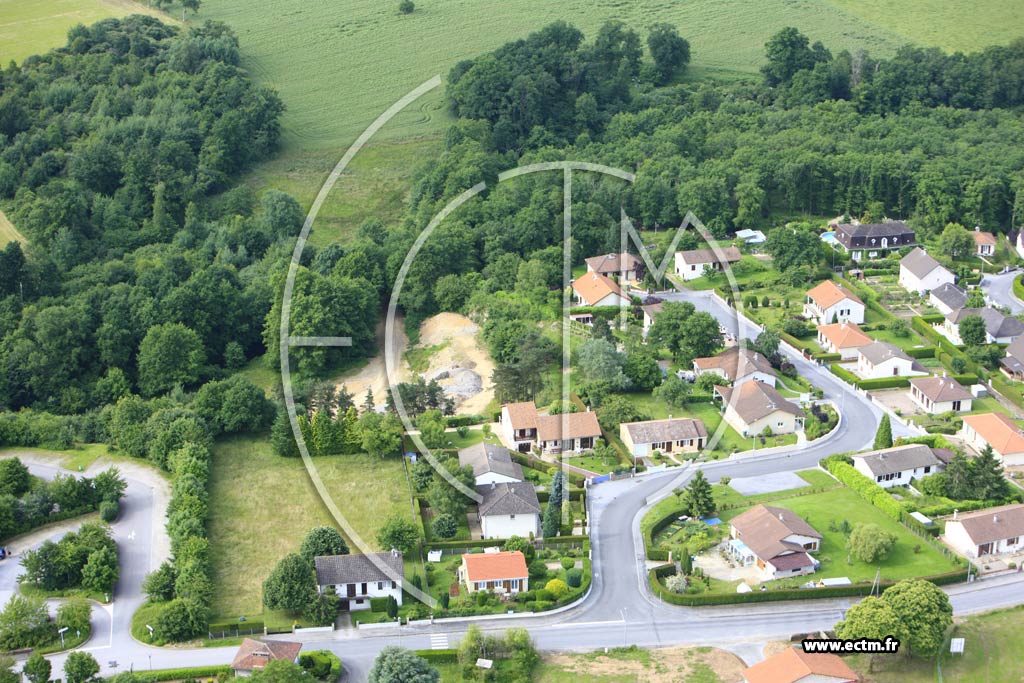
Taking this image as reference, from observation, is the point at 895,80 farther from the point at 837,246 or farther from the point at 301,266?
the point at 301,266

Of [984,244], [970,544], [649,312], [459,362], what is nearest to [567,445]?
[459,362]

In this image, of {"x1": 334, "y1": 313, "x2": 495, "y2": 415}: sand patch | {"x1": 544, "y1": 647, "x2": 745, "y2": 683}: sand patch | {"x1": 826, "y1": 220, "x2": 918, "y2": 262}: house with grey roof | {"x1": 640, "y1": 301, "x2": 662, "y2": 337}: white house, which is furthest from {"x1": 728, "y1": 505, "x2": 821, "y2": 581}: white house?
{"x1": 826, "y1": 220, "x2": 918, "y2": 262}: house with grey roof

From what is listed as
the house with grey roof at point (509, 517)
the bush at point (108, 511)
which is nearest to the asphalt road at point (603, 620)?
the bush at point (108, 511)

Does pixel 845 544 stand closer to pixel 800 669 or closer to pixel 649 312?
pixel 800 669

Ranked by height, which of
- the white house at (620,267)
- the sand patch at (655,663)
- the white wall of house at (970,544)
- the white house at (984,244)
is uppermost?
the white house at (620,267)

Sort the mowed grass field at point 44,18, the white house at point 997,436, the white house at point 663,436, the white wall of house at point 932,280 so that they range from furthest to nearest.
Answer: the mowed grass field at point 44,18 → the white wall of house at point 932,280 → the white house at point 663,436 → the white house at point 997,436

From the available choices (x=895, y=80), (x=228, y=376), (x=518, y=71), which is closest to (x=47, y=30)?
(x=518, y=71)

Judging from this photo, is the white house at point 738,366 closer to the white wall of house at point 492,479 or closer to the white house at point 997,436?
the white house at point 997,436
